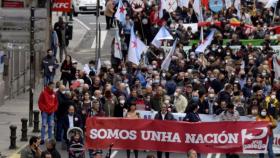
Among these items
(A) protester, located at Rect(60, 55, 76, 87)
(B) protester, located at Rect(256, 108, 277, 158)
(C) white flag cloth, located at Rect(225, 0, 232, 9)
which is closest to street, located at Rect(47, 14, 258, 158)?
(C) white flag cloth, located at Rect(225, 0, 232, 9)

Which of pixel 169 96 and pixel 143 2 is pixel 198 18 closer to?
pixel 143 2

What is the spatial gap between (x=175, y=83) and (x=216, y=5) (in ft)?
42.5

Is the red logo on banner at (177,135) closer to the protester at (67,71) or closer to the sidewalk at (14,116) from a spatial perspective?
the sidewalk at (14,116)

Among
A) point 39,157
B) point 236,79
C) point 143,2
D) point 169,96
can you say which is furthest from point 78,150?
point 143,2

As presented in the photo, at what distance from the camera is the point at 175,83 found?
3438 cm

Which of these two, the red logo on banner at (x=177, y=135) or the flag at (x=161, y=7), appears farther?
the flag at (x=161, y=7)

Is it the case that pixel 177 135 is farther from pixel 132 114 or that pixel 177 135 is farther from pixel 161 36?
pixel 161 36

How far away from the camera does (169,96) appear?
32281 mm

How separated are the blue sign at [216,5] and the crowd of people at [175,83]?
3.73ft

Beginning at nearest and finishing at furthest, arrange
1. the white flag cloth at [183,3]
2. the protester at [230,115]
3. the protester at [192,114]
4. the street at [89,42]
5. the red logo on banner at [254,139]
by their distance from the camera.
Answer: the red logo on banner at [254,139]
the protester at [230,115]
the protester at [192,114]
the white flag cloth at [183,3]
the street at [89,42]

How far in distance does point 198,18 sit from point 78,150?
21.1 meters

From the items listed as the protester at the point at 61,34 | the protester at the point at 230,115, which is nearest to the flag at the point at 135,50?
the protester at the point at 61,34

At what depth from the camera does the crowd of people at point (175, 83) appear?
1169 inches

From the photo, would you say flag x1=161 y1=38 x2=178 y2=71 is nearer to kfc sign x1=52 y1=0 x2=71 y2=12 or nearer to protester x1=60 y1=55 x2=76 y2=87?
protester x1=60 y1=55 x2=76 y2=87
